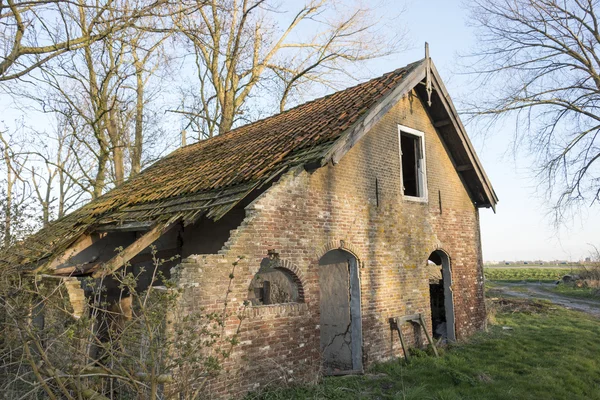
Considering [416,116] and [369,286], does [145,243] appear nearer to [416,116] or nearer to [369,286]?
[369,286]

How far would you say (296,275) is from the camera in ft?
25.4

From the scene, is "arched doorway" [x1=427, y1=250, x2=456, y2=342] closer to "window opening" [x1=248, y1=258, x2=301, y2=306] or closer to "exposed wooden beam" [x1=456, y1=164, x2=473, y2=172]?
"exposed wooden beam" [x1=456, y1=164, x2=473, y2=172]

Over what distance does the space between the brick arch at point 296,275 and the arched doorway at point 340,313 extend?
5.20 ft

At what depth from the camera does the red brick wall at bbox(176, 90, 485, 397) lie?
6863 mm

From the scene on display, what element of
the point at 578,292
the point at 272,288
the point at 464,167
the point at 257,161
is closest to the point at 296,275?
the point at 257,161

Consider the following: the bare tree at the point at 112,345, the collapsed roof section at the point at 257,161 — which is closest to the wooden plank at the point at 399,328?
the collapsed roof section at the point at 257,161

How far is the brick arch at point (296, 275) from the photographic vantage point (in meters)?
7.60

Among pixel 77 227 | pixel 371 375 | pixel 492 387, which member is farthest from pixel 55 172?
pixel 492 387

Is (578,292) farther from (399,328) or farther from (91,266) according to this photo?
(91,266)

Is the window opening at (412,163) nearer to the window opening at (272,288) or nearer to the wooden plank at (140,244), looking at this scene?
the window opening at (272,288)

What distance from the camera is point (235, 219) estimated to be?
29.0 ft

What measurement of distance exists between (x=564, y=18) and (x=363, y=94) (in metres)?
11.6

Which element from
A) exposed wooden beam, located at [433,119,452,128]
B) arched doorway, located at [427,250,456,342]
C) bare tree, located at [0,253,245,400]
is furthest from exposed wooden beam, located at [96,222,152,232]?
exposed wooden beam, located at [433,119,452,128]

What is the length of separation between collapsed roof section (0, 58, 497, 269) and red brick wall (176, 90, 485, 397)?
44 centimetres
